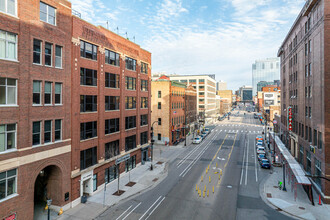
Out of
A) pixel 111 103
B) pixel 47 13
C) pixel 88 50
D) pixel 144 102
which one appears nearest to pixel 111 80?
pixel 111 103

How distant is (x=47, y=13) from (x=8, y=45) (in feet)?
18.0

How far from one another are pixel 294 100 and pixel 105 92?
115ft

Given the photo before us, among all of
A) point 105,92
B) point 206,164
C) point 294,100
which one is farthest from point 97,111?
point 294,100

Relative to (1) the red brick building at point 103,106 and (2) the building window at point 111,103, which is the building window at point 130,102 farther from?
(2) the building window at point 111,103

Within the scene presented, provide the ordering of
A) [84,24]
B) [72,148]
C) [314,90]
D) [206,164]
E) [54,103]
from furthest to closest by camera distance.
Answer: [206,164] → [314,90] → [84,24] → [72,148] → [54,103]

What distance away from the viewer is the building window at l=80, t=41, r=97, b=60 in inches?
980

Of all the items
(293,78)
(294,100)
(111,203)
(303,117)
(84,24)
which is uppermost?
(84,24)

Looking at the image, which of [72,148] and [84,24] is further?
[84,24]

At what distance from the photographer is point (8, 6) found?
17.0m

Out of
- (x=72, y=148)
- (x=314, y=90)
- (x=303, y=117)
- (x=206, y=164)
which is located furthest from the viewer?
(x=206, y=164)

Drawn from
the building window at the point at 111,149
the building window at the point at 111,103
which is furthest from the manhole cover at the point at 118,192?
the building window at the point at 111,103

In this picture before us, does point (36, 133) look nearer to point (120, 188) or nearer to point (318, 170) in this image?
point (120, 188)

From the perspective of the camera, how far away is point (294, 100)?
40062 millimetres

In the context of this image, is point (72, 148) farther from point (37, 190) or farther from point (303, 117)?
point (303, 117)
